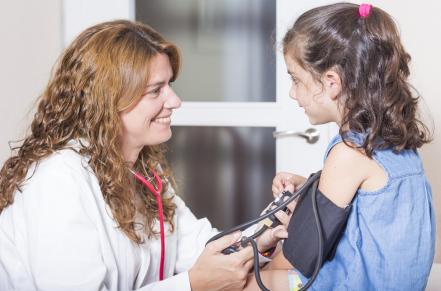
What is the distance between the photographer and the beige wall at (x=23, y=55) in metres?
1.93

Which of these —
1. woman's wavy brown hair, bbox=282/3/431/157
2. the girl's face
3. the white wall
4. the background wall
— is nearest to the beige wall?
the background wall

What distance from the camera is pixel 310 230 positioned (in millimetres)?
1151

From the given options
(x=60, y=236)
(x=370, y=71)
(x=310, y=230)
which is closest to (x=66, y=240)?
(x=60, y=236)

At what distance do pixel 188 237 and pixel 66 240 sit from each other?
0.49m

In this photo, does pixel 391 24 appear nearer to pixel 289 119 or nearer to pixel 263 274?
pixel 263 274

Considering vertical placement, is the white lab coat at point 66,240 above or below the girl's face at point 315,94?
below

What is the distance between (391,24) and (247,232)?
26.6 inches

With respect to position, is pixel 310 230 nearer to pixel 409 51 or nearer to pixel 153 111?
pixel 153 111

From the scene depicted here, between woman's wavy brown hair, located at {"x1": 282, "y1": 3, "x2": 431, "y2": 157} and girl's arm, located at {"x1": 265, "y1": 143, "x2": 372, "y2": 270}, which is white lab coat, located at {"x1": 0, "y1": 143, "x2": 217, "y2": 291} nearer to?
girl's arm, located at {"x1": 265, "y1": 143, "x2": 372, "y2": 270}

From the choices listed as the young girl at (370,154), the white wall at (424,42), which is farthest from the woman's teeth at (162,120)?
the white wall at (424,42)

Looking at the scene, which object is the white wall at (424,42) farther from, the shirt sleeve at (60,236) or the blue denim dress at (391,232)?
the shirt sleeve at (60,236)

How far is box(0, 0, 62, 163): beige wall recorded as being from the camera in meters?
1.93

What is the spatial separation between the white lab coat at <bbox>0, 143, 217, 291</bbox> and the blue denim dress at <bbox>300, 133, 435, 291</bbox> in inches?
15.2

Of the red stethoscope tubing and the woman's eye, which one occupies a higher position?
the woman's eye
